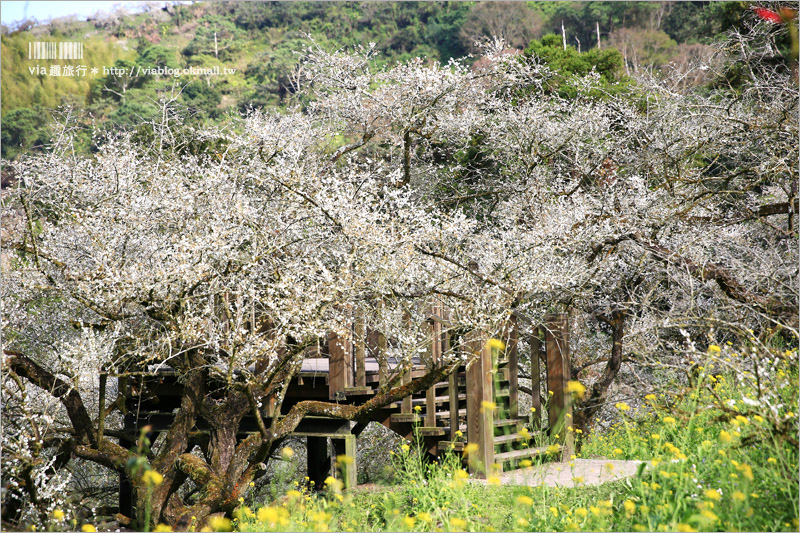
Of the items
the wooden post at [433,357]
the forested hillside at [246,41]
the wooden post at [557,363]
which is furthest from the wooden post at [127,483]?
the forested hillside at [246,41]

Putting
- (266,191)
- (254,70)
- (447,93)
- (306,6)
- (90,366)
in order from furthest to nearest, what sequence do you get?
(306,6) → (254,70) → (447,93) → (266,191) → (90,366)

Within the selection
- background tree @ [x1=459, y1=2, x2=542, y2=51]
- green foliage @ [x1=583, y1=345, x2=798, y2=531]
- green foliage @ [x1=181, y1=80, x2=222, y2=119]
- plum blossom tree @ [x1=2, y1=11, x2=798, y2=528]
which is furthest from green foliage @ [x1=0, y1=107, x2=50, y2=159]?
green foliage @ [x1=583, y1=345, x2=798, y2=531]

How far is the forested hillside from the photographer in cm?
2512

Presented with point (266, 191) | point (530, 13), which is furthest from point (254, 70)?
point (266, 191)

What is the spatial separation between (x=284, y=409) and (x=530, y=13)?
88.7 ft

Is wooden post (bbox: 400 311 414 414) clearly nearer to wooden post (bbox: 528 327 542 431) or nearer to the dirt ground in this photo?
the dirt ground

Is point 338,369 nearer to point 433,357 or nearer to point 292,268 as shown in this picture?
point 433,357

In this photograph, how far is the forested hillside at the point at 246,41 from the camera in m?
25.1

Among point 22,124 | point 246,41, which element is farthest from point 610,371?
point 246,41

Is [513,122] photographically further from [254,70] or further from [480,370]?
[254,70]

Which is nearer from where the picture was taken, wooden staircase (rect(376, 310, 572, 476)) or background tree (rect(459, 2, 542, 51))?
wooden staircase (rect(376, 310, 572, 476))

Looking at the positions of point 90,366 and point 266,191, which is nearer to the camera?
point 90,366

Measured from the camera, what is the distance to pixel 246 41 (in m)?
32.5

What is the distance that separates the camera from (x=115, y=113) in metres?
24.4
